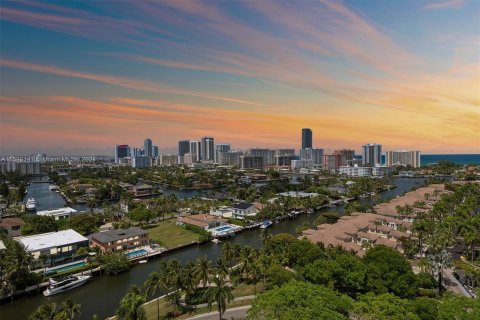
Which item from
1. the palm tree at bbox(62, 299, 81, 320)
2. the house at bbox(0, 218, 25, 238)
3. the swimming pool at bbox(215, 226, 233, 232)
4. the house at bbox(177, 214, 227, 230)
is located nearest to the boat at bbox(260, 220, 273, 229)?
the swimming pool at bbox(215, 226, 233, 232)

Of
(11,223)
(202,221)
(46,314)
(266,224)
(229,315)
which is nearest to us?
(46,314)

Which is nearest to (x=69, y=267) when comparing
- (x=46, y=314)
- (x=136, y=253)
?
(x=136, y=253)

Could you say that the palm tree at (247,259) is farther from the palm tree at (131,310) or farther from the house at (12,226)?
the house at (12,226)

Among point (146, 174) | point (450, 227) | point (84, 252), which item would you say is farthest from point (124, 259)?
point (146, 174)

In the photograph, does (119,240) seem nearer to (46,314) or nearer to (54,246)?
(54,246)

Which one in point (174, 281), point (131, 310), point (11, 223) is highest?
point (131, 310)

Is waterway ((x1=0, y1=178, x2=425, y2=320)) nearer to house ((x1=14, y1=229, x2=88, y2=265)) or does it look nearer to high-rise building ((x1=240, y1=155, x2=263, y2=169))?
house ((x1=14, y1=229, x2=88, y2=265))

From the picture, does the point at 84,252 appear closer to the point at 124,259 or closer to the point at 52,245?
the point at 52,245
